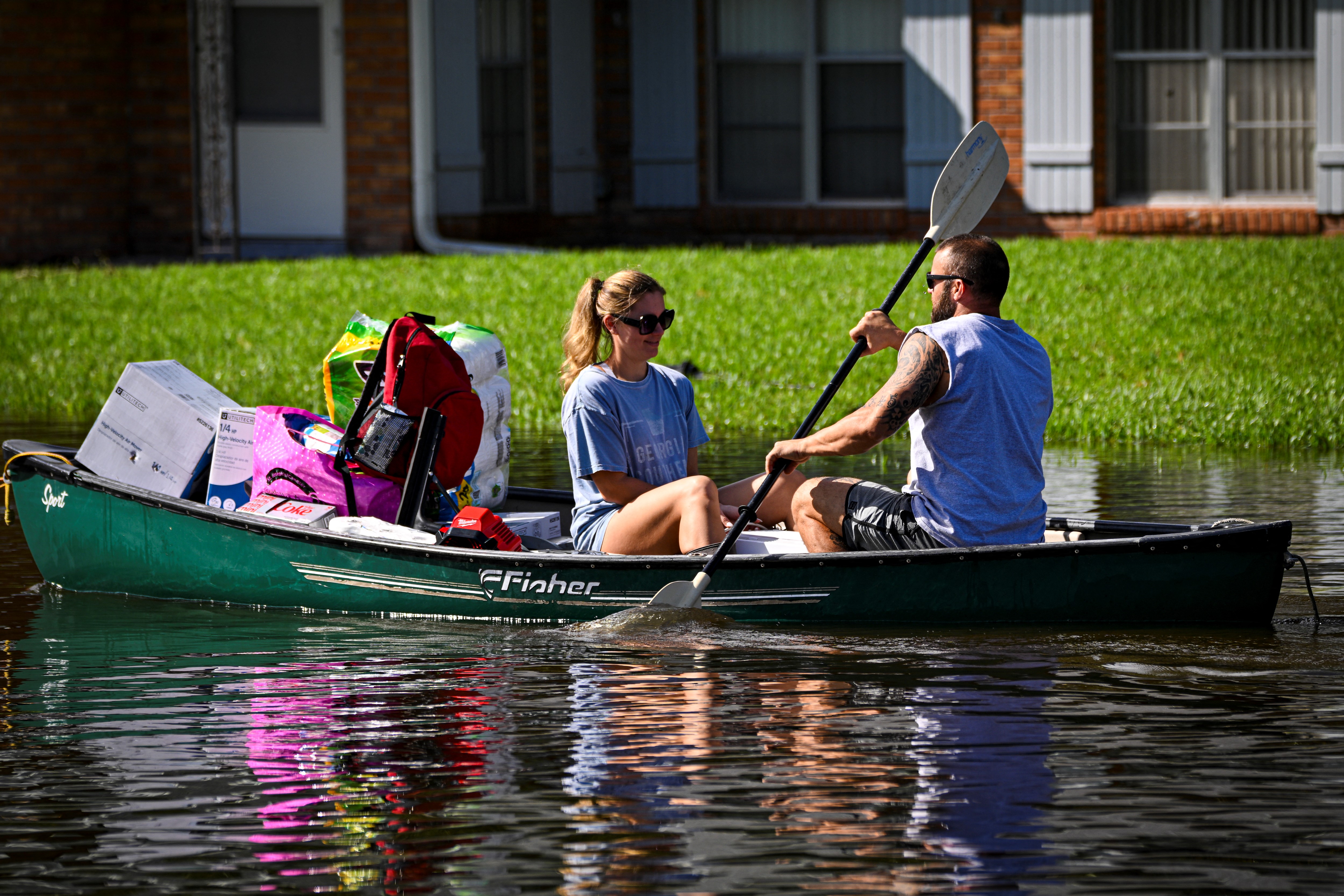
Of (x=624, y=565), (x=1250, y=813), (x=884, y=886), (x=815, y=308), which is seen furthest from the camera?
(x=815, y=308)

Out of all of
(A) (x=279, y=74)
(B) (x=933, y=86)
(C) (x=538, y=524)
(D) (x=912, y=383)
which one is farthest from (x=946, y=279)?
(A) (x=279, y=74)

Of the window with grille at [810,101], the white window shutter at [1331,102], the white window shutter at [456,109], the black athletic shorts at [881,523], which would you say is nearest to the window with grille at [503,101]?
the white window shutter at [456,109]

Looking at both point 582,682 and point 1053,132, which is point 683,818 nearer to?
point 582,682

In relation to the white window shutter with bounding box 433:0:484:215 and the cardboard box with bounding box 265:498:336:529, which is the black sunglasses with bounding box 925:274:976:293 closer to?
the cardboard box with bounding box 265:498:336:529

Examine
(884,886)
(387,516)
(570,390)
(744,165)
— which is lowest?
(884,886)

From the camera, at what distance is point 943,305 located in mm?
6711

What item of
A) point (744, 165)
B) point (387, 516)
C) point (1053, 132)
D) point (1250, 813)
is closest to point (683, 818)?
point (1250, 813)

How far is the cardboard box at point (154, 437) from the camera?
320 inches

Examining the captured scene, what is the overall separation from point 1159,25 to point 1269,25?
1.02m

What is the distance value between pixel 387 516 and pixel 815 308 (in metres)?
7.40

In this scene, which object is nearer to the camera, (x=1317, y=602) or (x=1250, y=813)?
(x=1250, y=813)

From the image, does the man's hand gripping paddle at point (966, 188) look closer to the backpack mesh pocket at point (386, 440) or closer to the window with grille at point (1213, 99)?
the backpack mesh pocket at point (386, 440)

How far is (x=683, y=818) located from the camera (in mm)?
4781

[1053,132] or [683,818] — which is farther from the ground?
[1053,132]
